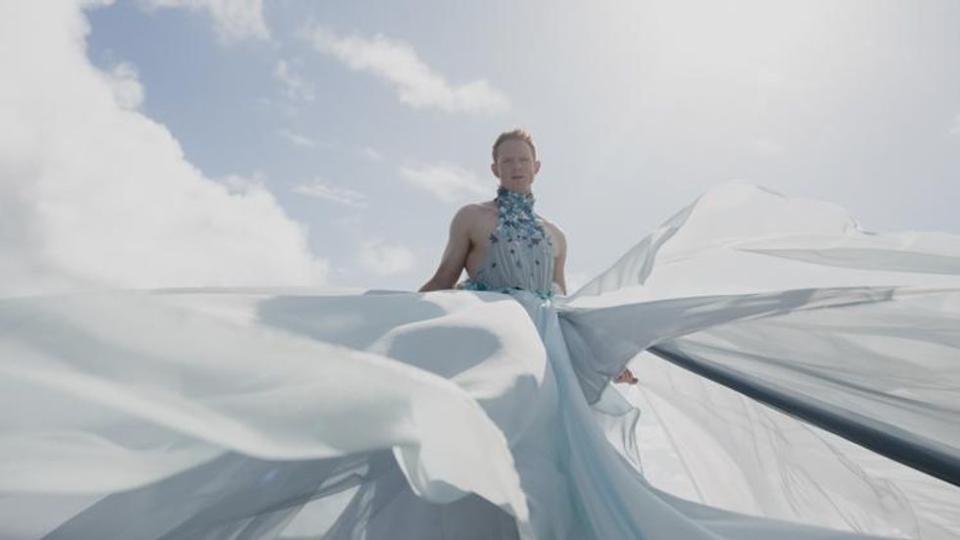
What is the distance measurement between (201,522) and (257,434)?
1.25 feet

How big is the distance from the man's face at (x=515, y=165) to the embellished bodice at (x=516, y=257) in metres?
0.10

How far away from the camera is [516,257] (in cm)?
326

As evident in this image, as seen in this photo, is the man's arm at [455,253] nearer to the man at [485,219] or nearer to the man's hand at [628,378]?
the man at [485,219]

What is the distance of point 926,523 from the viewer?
8.43 feet

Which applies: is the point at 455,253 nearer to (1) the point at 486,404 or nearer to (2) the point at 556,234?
(2) the point at 556,234

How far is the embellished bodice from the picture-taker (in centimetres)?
324

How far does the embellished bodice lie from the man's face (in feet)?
0.32

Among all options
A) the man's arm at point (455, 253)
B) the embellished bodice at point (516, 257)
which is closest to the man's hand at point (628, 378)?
the embellished bodice at point (516, 257)

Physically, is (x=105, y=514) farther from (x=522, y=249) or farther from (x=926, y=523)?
(x=926, y=523)

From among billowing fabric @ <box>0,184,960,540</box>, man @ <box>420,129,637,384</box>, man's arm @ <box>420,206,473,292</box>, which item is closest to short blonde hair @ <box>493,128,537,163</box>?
man @ <box>420,129,637,384</box>

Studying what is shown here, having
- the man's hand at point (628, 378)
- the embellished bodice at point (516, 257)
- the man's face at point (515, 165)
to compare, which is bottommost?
the man's hand at point (628, 378)

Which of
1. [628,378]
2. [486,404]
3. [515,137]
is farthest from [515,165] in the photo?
[486,404]

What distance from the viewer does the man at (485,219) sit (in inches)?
129

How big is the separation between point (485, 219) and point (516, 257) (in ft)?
0.77
